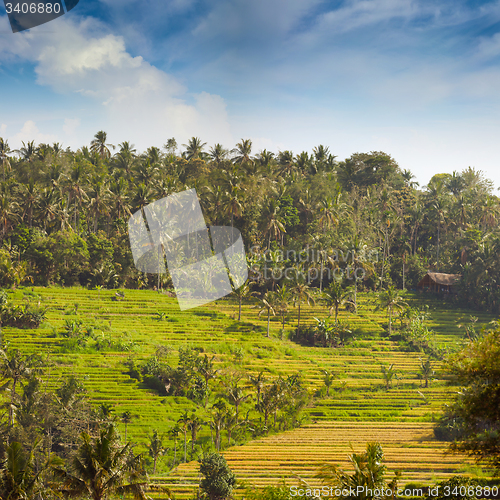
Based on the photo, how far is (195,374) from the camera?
2127cm

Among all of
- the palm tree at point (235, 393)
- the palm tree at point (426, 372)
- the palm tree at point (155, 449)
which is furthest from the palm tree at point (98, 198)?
the palm tree at point (426, 372)

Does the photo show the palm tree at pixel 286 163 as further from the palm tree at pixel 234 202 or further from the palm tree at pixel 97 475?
the palm tree at pixel 97 475

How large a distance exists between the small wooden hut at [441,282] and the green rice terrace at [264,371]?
1640 mm

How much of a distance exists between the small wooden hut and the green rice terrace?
1640 mm

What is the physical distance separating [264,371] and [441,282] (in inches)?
762

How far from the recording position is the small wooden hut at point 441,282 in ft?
117

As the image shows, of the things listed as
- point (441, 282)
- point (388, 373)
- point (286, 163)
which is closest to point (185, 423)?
point (388, 373)

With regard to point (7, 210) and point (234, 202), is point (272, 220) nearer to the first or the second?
point (234, 202)

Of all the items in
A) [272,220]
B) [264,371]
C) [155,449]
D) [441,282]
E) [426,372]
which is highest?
[272,220]

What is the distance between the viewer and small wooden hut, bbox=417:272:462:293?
117 ft

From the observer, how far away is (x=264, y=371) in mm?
23500

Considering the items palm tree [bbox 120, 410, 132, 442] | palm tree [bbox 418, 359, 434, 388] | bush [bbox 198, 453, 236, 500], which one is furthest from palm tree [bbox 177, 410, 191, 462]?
palm tree [bbox 418, 359, 434, 388]

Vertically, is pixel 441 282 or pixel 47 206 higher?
pixel 47 206

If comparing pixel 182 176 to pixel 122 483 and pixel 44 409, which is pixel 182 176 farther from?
pixel 122 483
